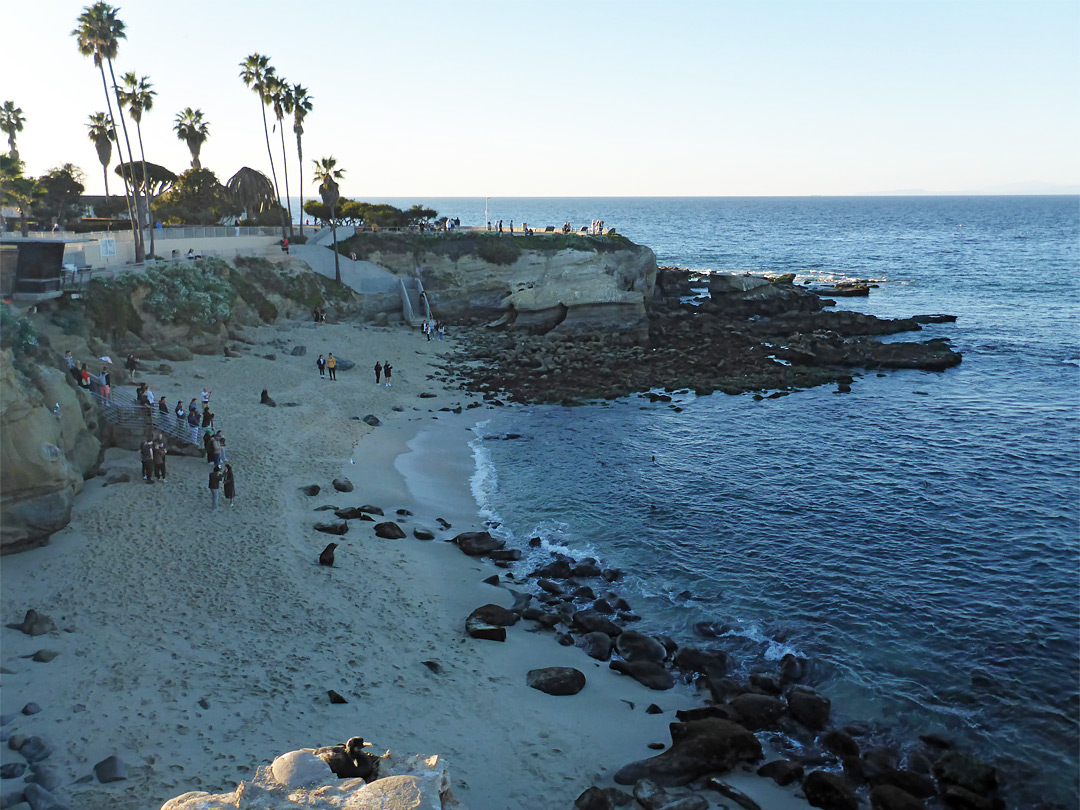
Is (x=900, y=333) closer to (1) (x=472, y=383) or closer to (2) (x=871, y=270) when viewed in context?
(1) (x=472, y=383)

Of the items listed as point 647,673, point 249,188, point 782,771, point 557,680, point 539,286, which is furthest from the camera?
point 249,188

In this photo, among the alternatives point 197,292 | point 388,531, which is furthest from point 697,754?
point 197,292

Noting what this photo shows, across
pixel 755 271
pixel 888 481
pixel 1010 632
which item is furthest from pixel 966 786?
pixel 755 271

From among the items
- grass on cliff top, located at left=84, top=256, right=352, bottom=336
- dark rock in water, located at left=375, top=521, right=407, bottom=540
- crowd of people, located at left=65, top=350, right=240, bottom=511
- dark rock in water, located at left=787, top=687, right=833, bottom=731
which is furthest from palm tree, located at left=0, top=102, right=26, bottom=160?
dark rock in water, located at left=787, top=687, right=833, bottom=731

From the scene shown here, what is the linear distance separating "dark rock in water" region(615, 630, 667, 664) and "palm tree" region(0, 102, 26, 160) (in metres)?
65.5

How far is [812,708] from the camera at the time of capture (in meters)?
16.0

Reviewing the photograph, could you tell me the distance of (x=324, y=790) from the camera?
9266mm

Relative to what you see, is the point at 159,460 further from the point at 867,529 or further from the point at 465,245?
the point at 465,245

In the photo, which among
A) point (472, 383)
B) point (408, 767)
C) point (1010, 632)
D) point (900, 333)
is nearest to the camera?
point (408, 767)

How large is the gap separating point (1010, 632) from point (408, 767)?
Answer: 16.9m

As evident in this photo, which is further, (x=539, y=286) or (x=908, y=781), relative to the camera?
(x=539, y=286)

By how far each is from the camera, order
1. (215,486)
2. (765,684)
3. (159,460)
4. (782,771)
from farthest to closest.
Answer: (159,460)
(215,486)
(765,684)
(782,771)

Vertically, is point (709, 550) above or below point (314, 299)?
below

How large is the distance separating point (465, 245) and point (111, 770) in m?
57.8
